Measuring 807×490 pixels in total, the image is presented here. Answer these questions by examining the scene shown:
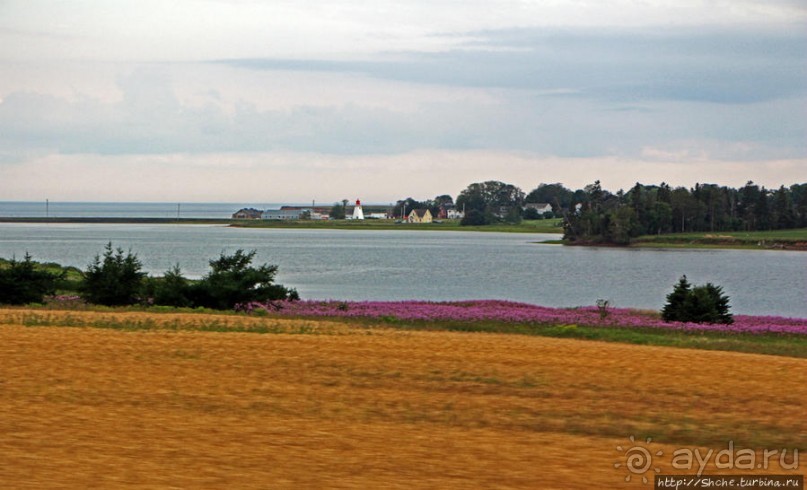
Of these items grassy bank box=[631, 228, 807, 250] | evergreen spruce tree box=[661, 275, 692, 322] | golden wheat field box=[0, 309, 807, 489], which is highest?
grassy bank box=[631, 228, 807, 250]

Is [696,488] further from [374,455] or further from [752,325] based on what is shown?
[752,325]

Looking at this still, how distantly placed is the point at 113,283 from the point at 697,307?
928 inches

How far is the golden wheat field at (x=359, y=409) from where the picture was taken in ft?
40.2

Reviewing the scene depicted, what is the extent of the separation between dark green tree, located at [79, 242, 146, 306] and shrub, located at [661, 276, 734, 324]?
21.8 meters

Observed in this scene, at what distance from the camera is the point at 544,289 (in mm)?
69312

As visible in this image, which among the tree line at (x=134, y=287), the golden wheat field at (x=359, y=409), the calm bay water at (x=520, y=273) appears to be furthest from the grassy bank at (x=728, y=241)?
the golden wheat field at (x=359, y=409)

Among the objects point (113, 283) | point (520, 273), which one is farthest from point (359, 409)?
point (520, 273)

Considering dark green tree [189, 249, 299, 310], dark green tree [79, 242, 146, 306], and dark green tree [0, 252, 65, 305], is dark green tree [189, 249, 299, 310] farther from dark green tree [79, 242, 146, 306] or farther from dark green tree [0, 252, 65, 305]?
dark green tree [0, 252, 65, 305]

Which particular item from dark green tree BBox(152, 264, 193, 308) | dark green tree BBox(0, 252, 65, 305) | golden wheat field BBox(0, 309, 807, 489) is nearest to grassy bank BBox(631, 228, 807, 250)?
dark green tree BBox(152, 264, 193, 308)

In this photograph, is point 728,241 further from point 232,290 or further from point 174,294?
point 174,294

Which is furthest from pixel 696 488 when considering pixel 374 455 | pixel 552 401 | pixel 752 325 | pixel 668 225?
pixel 668 225

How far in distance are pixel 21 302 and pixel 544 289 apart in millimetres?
40879

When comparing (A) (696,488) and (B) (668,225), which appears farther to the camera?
(B) (668,225)

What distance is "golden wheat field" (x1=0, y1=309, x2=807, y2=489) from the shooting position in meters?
12.2
